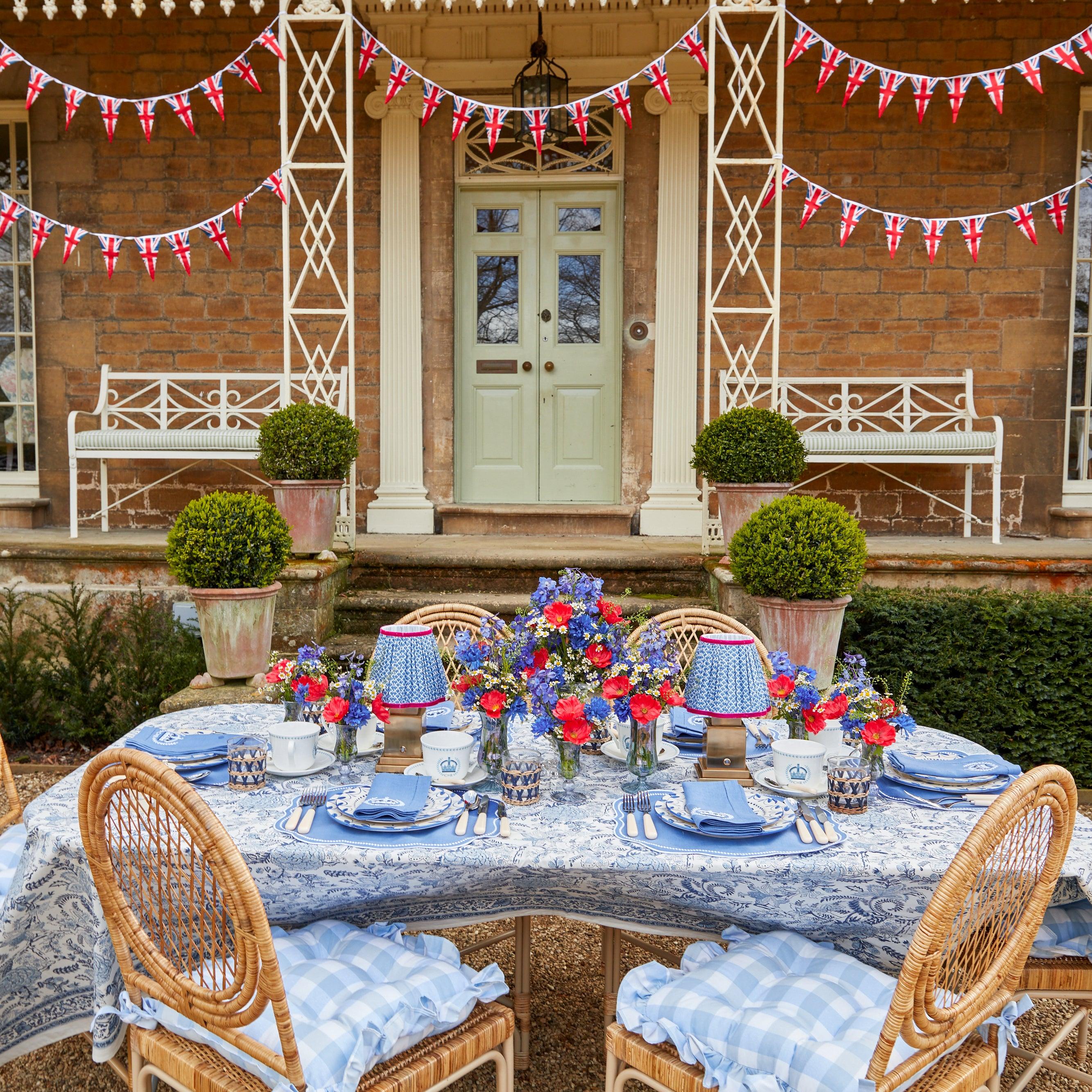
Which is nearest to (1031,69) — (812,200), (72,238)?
(812,200)

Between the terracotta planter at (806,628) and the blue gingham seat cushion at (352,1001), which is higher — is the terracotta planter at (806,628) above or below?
above

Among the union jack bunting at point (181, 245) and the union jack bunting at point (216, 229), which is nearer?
the union jack bunting at point (181, 245)

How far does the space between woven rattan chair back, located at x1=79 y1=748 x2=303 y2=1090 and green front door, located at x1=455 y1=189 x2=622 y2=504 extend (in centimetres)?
508

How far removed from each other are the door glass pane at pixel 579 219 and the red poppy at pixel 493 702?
16.9 ft

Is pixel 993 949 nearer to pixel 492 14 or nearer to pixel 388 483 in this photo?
pixel 388 483

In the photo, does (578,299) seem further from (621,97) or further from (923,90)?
(923,90)

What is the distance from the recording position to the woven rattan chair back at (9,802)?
8.50 ft

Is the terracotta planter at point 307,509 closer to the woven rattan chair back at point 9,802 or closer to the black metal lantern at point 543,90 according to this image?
the woven rattan chair back at point 9,802

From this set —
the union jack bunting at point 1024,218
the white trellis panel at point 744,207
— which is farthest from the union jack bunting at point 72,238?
the union jack bunting at point 1024,218

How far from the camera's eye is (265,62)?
21.6 ft

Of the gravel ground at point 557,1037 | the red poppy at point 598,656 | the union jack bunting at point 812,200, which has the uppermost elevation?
the union jack bunting at point 812,200

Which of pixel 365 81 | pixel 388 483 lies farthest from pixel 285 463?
pixel 365 81

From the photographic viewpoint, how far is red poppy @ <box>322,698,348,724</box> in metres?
2.31

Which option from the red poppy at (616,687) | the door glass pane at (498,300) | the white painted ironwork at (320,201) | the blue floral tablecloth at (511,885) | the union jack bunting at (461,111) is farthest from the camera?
the door glass pane at (498,300)
